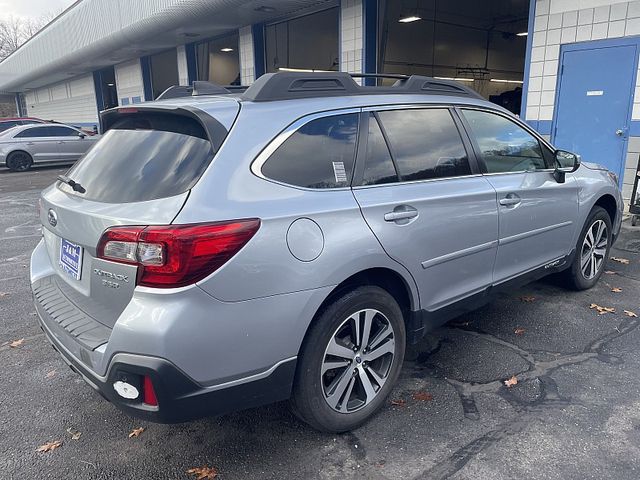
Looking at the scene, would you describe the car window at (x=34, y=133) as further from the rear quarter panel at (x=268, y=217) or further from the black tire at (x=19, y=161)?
the rear quarter panel at (x=268, y=217)

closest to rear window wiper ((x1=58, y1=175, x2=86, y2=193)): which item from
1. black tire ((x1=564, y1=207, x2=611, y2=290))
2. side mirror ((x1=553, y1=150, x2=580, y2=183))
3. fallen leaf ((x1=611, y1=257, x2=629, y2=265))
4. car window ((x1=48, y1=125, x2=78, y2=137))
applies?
side mirror ((x1=553, y1=150, x2=580, y2=183))

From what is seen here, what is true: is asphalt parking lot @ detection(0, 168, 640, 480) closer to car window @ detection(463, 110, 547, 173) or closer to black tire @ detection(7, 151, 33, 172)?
car window @ detection(463, 110, 547, 173)

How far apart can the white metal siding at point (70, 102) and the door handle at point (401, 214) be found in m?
29.8

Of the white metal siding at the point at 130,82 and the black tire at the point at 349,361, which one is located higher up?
the white metal siding at the point at 130,82

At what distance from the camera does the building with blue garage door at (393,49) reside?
8.09 metres

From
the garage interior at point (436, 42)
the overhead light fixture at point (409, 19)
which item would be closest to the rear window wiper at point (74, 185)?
the garage interior at point (436, 42)

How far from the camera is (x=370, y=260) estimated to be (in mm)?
2621

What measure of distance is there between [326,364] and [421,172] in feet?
4.25

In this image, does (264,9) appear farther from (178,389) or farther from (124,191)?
(178,389)

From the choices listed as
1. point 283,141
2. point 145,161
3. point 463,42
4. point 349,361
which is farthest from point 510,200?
point 463,42

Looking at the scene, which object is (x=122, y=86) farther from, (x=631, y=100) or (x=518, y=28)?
(x=631, y=100)

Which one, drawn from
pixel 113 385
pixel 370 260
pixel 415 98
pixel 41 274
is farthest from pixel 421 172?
pixel 41 274

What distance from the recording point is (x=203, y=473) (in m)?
2.50

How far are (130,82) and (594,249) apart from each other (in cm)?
2331
